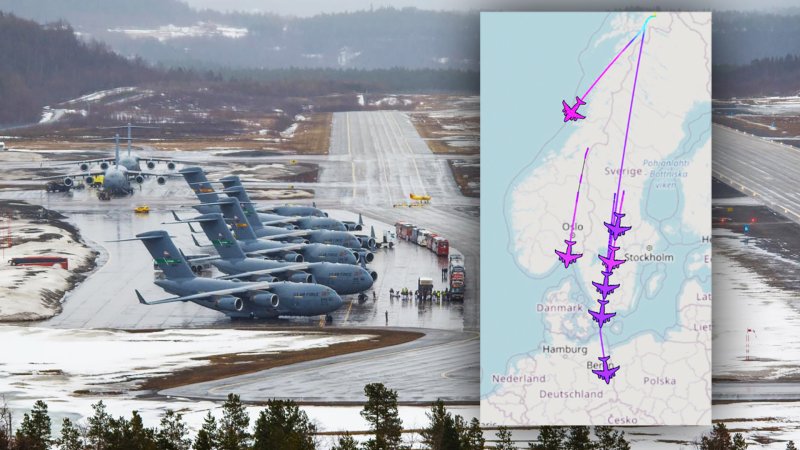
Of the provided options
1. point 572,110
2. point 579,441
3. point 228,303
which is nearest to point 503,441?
point 579,441

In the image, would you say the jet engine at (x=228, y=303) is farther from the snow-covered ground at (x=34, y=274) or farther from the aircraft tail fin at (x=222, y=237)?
the snow-covered ground at (x=34, y=274)

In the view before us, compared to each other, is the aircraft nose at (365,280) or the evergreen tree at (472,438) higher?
the aircraft nose at (365,280)

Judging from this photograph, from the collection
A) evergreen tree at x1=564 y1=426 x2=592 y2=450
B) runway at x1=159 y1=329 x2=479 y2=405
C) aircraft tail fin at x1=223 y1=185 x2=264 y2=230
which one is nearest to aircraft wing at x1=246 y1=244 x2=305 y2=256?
aircraft tail fin at x1=223 y1=185 x2=264 y2=230

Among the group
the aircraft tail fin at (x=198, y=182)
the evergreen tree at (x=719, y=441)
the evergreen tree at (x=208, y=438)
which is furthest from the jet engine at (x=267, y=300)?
the evergreen tree at (x=719, y=441)

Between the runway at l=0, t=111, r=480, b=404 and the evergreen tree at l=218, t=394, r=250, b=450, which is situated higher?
the runway at l=0, t=111, r=480, b=404

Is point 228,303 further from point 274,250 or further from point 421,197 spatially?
point 421,197

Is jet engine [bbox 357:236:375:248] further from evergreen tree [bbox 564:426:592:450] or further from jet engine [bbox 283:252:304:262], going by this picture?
evergreen tree [bbox 564:426:592:450]
